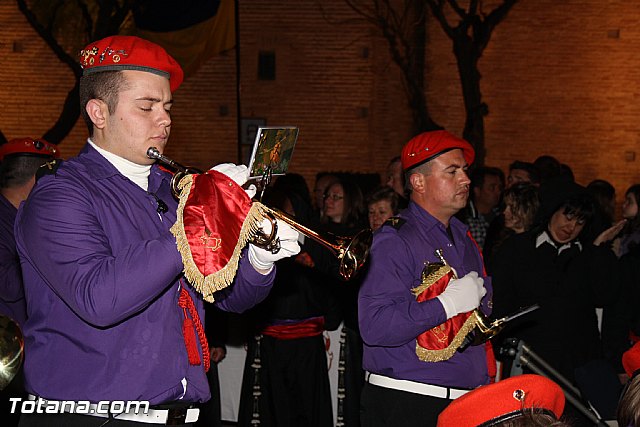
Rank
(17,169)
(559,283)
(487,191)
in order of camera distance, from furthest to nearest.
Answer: (487,191) < (559,283) < (17,169)

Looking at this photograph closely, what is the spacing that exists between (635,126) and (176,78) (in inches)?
726

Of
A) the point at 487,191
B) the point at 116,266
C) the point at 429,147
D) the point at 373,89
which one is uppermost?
the point at 373,89

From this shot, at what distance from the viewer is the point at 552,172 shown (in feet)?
36.5

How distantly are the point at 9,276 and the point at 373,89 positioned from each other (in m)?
16.0

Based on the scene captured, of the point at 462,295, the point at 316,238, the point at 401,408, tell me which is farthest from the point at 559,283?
the point at 316,238

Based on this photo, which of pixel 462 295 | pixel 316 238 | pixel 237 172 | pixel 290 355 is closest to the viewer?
pixel 237 172

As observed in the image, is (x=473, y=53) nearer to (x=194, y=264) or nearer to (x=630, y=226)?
(x=630, y=226)

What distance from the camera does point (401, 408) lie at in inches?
181

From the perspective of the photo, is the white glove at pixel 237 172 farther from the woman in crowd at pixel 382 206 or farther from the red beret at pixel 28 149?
the woman in crowd at pixel 382 206

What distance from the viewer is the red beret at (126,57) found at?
3.16 meters

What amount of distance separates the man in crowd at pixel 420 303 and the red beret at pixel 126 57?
1.84 metres

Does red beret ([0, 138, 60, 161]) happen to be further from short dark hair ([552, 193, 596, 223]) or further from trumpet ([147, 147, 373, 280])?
short dark hair ([552, 193, 596, 223])

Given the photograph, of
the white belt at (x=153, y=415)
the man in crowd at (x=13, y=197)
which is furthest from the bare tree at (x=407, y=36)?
the white belt at (x=153, y=415)

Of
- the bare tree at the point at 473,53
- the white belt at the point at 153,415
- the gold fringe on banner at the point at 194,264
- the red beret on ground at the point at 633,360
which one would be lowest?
the white belt at the point at 153,415
